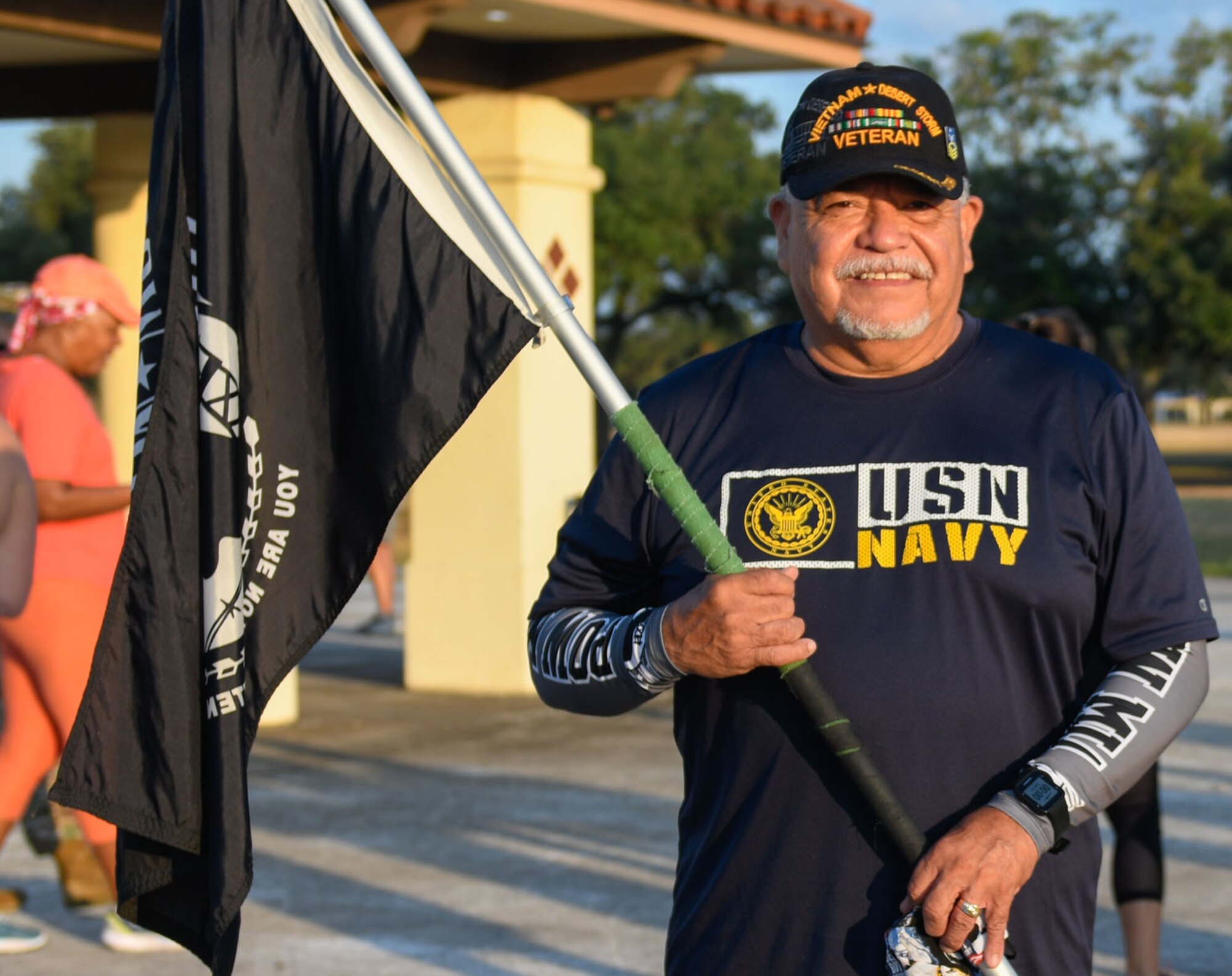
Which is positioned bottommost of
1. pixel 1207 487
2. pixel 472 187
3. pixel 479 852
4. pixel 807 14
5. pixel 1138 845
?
pixel 1207 487

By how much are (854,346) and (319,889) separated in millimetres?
4187

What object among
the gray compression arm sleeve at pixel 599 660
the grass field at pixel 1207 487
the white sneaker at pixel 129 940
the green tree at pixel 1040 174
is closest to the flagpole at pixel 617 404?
the gray compression arm sleeve at pixel 599 660

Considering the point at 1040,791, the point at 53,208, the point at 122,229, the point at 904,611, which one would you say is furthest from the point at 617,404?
the point at 53,208

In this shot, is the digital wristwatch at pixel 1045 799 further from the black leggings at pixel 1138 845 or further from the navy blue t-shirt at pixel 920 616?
the black leggings at pixel 1138 845

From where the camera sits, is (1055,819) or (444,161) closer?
(1055,819)

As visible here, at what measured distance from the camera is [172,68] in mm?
3010

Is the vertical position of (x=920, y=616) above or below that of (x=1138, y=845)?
above

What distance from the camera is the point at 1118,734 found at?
2604mm

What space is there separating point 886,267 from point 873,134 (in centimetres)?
20

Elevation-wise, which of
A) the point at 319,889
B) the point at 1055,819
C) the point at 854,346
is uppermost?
the point at 854,346

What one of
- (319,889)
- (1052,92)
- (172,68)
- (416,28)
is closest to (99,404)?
(416,28)

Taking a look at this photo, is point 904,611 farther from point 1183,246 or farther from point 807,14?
point 1183,246

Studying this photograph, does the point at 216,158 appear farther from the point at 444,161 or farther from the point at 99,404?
the point at 99,404

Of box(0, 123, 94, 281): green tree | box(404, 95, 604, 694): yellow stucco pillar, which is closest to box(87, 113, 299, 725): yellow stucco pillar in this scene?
box(404, 95, 604, 694): yellow stucco pillar
